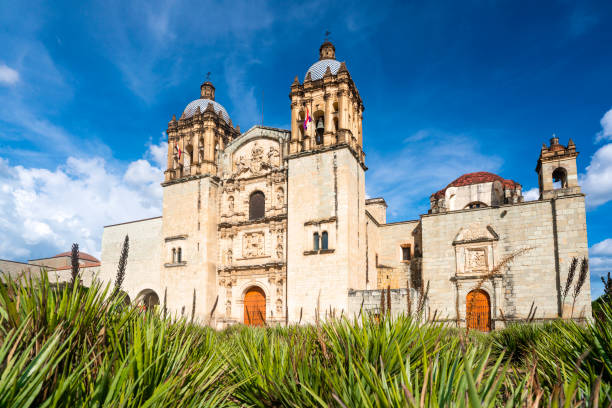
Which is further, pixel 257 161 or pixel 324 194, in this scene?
pixel 257 161

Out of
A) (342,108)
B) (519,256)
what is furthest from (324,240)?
(519,256)

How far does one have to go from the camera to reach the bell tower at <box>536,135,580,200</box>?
53.7ft

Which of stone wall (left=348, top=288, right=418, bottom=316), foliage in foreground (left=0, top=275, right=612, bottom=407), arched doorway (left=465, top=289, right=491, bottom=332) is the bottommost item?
arched doorway (left=465, top=289, right=491, bottom=332)

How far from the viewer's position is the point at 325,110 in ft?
58.3

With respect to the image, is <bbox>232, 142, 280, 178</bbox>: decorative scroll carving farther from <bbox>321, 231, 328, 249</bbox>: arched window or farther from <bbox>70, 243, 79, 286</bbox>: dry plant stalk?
<bbox>70, 243, 79, 286</bbox>: dry plant stalk

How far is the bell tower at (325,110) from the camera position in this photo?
17422 mm

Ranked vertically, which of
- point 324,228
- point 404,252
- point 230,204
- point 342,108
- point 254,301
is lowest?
point 254,301

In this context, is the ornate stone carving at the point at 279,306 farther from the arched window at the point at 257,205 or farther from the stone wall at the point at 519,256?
the stone wall at the point at 519,256

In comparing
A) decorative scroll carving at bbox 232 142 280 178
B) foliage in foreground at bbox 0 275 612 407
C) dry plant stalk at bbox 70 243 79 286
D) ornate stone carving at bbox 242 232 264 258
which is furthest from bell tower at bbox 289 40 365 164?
foliage in foreground at bbox 0 275 612 407

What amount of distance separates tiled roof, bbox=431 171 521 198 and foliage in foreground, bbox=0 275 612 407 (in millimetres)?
16812

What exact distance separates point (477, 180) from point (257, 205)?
11024 mm

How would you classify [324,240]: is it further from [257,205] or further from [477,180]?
[477,180]

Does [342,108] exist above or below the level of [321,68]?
below

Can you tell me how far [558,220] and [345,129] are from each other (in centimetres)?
906
